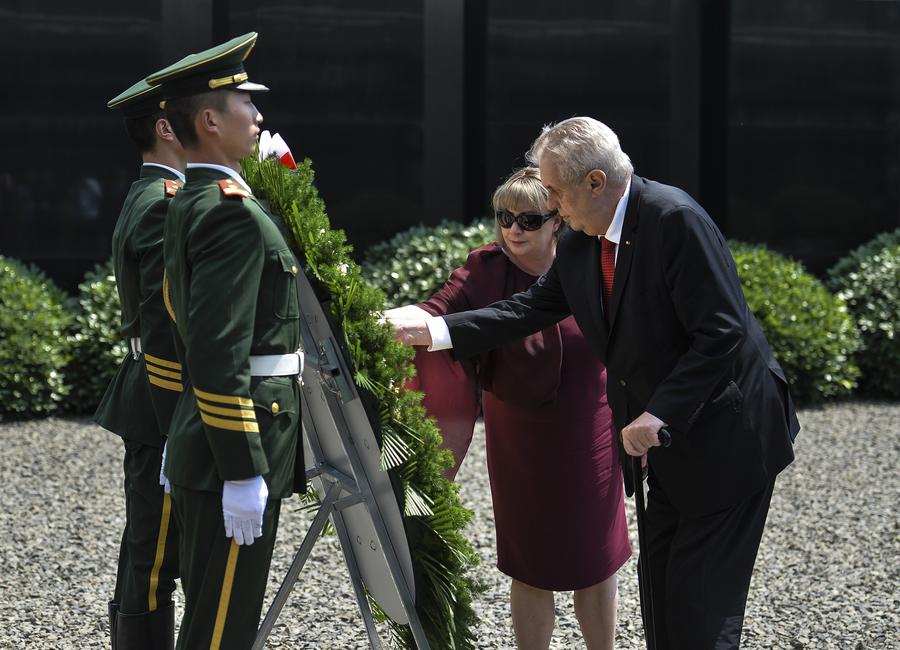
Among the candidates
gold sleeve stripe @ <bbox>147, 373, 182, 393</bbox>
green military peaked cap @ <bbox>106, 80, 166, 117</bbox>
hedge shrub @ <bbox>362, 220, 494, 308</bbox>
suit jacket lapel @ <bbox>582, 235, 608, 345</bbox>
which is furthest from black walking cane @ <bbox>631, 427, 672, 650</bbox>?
hedge shrub @ <bbox>362, 220, 494, 308</bbox>

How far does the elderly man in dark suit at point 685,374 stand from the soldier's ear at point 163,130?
112 cm

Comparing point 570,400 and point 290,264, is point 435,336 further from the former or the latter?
point 290,264

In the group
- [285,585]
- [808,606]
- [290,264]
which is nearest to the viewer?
[290,264]

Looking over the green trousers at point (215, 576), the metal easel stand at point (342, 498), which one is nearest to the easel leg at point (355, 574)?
the metal easel stand at point (342, 498)

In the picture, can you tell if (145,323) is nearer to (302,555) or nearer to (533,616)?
(302,555)

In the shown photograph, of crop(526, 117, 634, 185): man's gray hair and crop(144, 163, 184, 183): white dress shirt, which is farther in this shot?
crop(144, 163, 184, 183): white dress shirt

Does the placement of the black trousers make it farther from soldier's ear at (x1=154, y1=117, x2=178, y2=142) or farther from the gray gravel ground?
soldier's ear at (x1=154, y1=117, x2=178, y2=142)

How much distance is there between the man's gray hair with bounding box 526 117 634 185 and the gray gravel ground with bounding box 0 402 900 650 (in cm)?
119

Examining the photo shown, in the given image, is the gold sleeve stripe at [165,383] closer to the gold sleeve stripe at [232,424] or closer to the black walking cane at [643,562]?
the gold sleeve stripe at [232,424]

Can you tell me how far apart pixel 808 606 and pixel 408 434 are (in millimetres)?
2552

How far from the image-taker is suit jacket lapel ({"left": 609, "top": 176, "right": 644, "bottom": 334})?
3027 mm

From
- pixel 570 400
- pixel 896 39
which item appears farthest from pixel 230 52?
pixel 896 39

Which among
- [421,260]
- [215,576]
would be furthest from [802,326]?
[215,576]

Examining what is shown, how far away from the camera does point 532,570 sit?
143 inches
